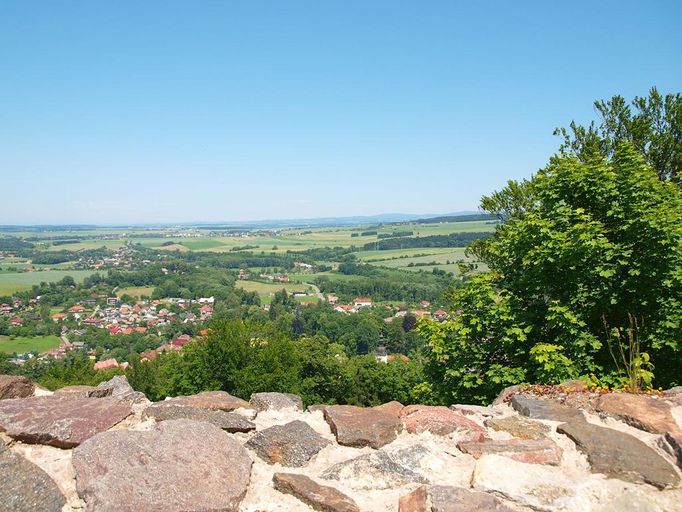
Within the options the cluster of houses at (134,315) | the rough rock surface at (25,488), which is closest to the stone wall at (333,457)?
the rough rock surface at (25,488)

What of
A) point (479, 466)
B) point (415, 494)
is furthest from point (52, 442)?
point (479, 466)

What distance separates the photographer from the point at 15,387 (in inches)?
152

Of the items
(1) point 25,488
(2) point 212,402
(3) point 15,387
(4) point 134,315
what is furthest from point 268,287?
(1) point 25,488

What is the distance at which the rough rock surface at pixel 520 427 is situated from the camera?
3.42 metres

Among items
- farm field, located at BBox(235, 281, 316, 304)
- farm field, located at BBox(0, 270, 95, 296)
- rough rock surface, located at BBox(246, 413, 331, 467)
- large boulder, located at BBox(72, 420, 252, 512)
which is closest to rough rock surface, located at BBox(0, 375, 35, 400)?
large boulder, located at BBox(72, 420, 252, 512)

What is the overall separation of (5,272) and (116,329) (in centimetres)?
6030

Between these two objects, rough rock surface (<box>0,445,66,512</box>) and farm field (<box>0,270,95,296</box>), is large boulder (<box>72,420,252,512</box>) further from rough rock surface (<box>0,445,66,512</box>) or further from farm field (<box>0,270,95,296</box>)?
farm field (<box>0,270,95,296</box>)

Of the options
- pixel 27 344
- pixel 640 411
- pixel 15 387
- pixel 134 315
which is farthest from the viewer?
pixel 134 315

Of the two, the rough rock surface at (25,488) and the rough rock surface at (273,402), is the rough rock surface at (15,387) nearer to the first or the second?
the rough rock surface at (25,488)

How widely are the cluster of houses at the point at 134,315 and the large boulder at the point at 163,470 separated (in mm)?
58562

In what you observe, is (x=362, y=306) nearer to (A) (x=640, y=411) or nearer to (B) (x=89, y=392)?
(B) (x=89, y=392)

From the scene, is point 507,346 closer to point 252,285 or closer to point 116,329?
point 116,329

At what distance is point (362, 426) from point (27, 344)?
192ft

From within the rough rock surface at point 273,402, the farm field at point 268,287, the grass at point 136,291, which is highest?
the rough rock surface at point 273,402
